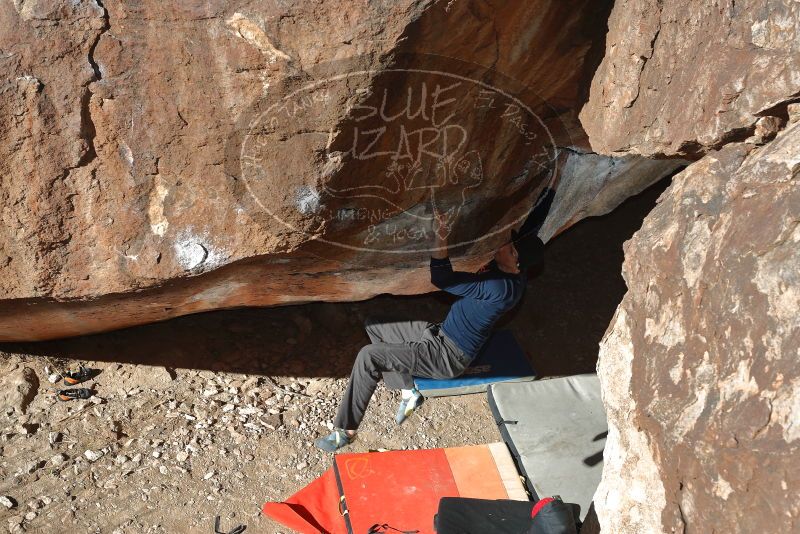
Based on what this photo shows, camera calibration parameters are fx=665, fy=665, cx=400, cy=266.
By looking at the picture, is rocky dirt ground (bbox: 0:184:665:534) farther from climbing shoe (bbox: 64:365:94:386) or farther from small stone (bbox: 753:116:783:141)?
small stone (bbox: 753:116:783:141)

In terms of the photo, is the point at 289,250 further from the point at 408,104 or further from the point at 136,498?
the point at 136,498

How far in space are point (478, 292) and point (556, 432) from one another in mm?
747

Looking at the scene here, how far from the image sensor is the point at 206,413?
3.10 meters

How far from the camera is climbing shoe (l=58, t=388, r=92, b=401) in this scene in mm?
3030

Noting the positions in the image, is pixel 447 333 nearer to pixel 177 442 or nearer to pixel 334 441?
pixel 334 441

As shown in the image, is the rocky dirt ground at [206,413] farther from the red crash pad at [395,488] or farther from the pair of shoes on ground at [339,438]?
the red crash pad at [395,488]

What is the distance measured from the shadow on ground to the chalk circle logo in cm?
87

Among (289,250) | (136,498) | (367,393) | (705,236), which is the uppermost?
(705,236)

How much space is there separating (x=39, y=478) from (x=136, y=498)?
41cm

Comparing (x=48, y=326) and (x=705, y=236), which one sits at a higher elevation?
(x=705, y=236)

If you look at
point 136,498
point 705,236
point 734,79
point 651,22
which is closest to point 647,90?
point 651,22

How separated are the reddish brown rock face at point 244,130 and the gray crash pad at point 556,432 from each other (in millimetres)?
1000

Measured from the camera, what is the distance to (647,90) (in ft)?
6.93

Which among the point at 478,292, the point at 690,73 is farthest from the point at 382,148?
the point at 690,73
